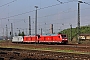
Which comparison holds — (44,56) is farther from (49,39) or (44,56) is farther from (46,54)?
(49,39)

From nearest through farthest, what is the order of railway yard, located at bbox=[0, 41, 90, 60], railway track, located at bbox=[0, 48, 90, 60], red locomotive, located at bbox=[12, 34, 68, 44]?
railway track, located at bbox=[0, 48, 90, 60] → railway yard, located at bbox=[0, 41, 90, 60] → red locomotive, located at bbox=[12, 34, 68, 44]

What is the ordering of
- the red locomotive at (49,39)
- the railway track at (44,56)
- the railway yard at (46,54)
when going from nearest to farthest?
the railway track at (44,56) → the railway yard at (46,54) → the red locomotive at (49,39)

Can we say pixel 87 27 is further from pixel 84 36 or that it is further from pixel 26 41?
pixel 26 41

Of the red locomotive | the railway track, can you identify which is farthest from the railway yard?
the red locomotive

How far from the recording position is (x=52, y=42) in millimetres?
54219

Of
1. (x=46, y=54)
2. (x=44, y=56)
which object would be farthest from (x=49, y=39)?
(x=44, y=56)

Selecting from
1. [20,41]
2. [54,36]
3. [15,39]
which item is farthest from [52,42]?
[15,39]

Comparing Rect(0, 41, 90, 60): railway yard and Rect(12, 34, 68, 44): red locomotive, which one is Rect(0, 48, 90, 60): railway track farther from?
Rect(12, 34, 68, 44): red locomotive

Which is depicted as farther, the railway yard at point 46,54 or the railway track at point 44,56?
the railway yard at point 46,54

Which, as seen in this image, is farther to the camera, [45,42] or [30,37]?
[30,37]

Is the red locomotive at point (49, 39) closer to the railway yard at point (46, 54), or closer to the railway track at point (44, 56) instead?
the railway yard at point (46, 54)

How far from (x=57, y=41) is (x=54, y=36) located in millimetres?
2194

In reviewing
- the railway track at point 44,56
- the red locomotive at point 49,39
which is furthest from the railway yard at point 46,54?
the red locomotive at point 49,39

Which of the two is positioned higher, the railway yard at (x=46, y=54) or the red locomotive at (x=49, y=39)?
the red locomotive at (x=49, y=39)
